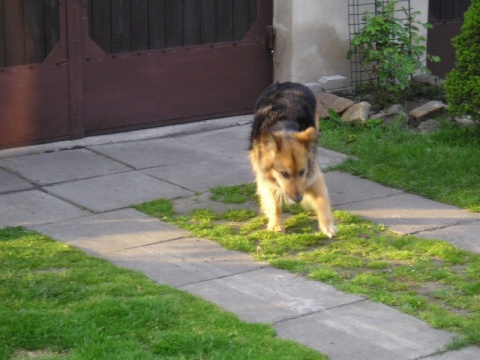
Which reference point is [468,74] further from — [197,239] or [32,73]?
[32,73]

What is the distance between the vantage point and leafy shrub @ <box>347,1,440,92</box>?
1105 centimetres

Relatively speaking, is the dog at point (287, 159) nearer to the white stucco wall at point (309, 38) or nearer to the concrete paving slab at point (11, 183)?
the concrete paving slab at point (11, 183)

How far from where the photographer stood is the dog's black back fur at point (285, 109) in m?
7.95

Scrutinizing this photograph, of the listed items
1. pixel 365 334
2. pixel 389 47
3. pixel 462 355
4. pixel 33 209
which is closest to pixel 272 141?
pixel 365 334

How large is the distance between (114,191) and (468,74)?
3.93 meters

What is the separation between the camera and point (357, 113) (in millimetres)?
10688

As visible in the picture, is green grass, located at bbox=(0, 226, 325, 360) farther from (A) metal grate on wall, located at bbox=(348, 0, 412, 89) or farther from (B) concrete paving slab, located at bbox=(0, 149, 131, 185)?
(A) metal grate on wall, located at bbox=(348, 0, 412, 89)

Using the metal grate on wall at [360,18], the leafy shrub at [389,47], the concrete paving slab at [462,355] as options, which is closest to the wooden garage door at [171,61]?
the metal grate on wall at [360,18]

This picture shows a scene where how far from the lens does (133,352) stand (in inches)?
210

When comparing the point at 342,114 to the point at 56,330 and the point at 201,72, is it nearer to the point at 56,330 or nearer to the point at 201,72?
the point at 201,72

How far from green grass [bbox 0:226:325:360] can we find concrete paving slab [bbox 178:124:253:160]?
11.2 feet

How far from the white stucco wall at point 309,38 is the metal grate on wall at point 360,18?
0.11 meters

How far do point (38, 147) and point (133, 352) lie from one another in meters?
4.98

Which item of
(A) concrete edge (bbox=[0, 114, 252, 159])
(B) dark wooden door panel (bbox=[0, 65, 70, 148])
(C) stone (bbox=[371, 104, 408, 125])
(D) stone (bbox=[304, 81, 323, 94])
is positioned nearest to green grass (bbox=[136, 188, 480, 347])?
(A) concrete edge (bbox=[0, 114, 252, 159])
